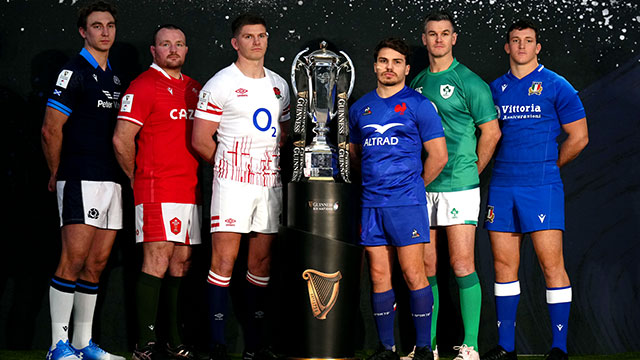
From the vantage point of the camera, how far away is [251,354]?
4.44 meters

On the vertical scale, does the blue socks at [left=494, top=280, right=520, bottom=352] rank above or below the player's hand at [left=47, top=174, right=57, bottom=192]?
below

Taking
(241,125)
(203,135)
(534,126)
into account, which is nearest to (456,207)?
(534,126)

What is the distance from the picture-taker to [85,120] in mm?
4531

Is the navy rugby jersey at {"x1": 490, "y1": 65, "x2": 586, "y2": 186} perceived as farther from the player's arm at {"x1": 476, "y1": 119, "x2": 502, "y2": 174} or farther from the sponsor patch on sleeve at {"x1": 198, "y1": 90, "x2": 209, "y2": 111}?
the sponsor patch on sleeve at {"x1": 198, "y1": 90, "x2": 209, "y2": 111}

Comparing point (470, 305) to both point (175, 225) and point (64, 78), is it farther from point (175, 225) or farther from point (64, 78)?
point (64, 78)

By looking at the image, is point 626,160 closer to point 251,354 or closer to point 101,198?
point 251,354

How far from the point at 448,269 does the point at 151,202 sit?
2129 millimetres

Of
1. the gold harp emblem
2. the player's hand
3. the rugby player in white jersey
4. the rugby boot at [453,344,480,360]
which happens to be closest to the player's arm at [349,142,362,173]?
the rugby player in white jersey

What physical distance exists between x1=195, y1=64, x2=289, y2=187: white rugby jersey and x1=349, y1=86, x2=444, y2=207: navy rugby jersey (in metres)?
0.58

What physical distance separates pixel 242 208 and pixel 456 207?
1.30m

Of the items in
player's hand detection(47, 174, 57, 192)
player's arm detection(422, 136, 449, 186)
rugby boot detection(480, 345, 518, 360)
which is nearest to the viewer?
player's arm detection(422, 136, 449, 186)

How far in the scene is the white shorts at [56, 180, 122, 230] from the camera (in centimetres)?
443

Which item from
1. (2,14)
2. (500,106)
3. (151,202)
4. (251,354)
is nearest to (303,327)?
(251,354)

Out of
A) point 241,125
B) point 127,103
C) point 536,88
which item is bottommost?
point 241,125
